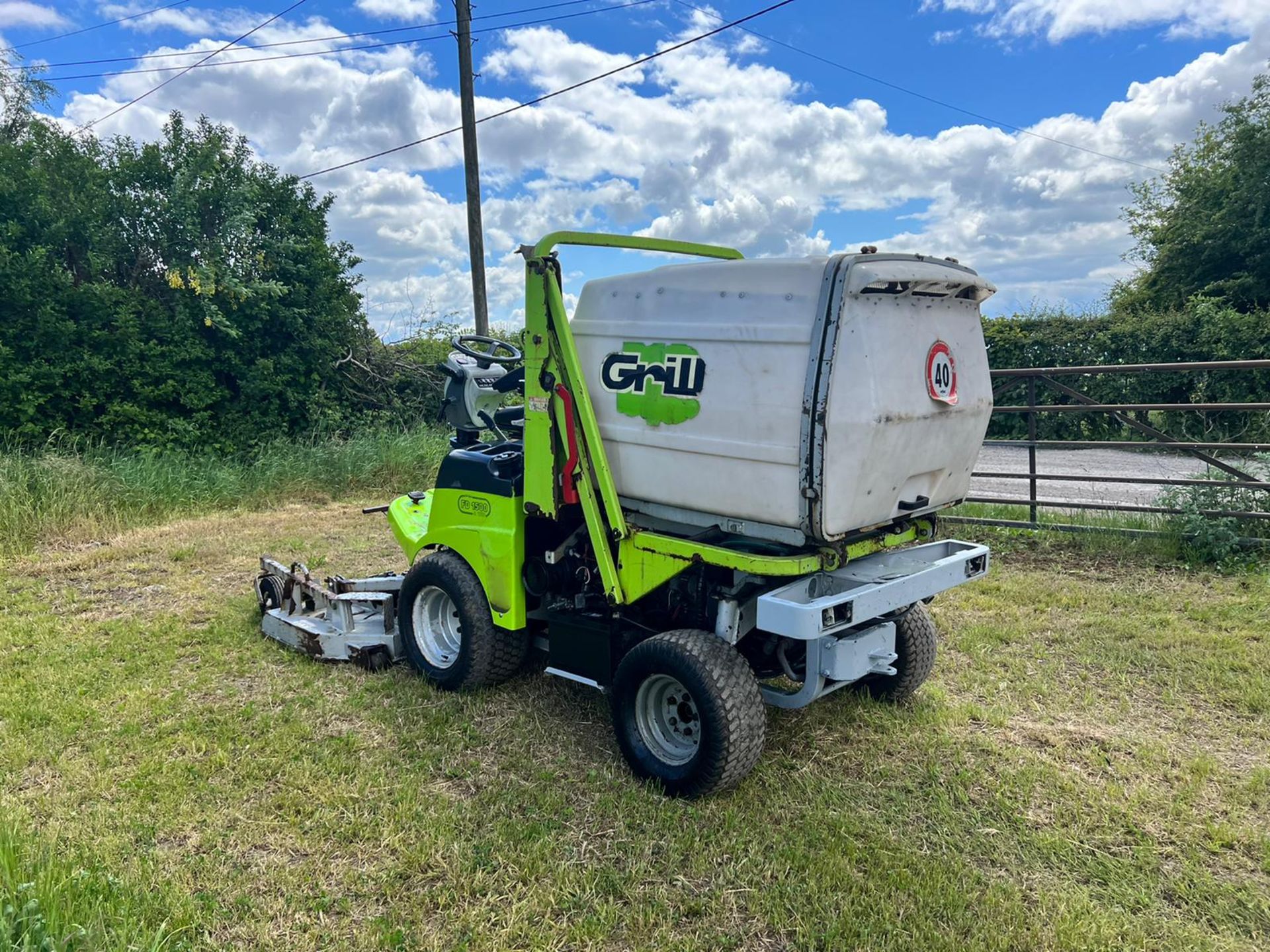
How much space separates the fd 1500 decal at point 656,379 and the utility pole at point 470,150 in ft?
27.3

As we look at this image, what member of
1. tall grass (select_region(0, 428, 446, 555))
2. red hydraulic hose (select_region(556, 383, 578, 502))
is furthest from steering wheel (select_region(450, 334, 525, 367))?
tall grass (select_region(0, 428, 446, 555))

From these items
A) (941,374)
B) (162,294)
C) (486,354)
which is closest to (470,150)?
(162,294)

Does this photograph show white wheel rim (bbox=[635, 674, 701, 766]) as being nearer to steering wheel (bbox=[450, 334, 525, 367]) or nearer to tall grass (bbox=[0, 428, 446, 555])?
steering wheel (bbox=[450, 334, 525, 367])

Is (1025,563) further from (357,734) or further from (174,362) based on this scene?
(174,362)

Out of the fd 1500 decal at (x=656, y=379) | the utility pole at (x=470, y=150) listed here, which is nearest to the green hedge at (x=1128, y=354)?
the utility pole at (x=470, y=150)

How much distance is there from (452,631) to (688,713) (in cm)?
155

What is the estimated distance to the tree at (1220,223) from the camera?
52.8 feet

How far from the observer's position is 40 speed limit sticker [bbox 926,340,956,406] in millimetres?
3055

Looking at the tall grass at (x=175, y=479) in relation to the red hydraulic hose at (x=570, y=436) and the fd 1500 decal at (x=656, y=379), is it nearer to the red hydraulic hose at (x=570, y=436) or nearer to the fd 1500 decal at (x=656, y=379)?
the red hydraulic hose at (x=570, y=436)

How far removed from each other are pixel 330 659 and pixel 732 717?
2610 millimetres

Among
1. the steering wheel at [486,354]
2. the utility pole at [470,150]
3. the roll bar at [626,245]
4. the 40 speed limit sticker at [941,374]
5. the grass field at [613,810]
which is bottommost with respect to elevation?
the grass field at [613,810]

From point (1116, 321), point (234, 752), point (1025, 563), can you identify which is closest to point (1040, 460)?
point (1116, 321)

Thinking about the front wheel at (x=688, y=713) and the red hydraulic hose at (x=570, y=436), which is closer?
the front wheel at (x=688, y=713)

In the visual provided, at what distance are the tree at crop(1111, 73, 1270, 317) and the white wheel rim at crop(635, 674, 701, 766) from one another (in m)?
16.7
